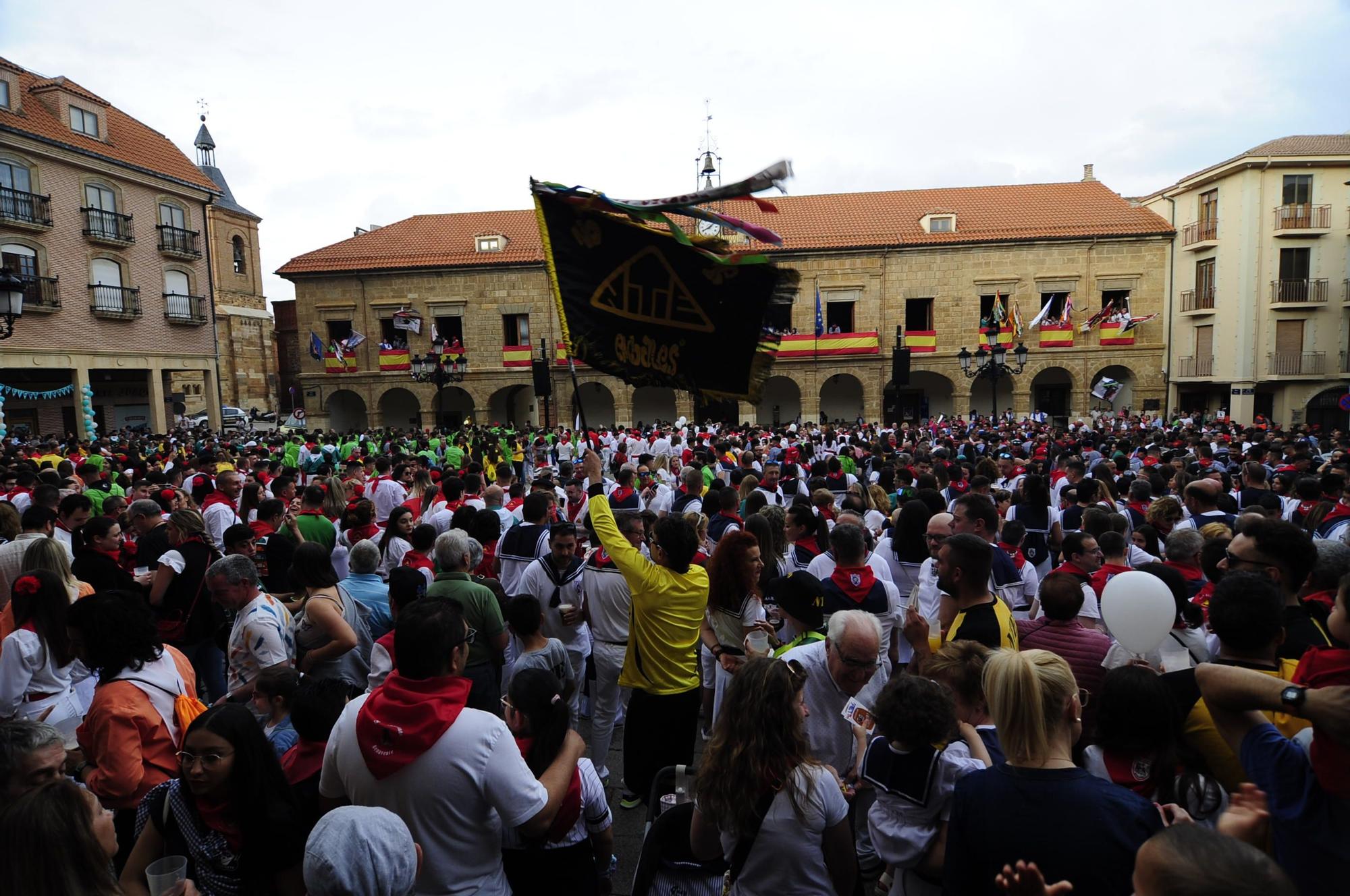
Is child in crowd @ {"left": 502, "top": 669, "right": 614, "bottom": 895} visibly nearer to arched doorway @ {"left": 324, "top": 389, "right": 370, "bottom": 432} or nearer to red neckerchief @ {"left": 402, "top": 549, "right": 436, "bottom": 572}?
red neckerchief @ {"left": 402, "top": 549, "right": 436, "bottom": 572}

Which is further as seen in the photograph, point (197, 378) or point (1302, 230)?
point (197, 378)

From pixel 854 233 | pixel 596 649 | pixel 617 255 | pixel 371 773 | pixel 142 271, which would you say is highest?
pixel 854 233

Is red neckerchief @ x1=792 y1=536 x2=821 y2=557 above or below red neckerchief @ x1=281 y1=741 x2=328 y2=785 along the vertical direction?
above

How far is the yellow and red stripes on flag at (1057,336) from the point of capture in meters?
27.8

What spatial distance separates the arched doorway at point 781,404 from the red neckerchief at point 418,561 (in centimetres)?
2649

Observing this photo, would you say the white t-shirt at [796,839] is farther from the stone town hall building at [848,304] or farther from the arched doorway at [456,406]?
the arched doorway at [456,406]

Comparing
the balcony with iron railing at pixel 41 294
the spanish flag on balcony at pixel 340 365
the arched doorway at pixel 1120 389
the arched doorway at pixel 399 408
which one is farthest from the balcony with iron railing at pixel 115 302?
the arched doorway at pixel 1120 389

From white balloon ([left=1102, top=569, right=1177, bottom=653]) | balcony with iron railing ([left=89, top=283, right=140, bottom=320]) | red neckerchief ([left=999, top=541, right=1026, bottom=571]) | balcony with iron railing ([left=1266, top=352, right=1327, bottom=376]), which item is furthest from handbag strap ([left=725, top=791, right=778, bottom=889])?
balcony with iron railing ([left=1266, top=352, right=1327, bottom=376])

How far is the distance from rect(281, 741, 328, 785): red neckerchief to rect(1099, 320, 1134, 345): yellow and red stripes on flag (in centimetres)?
3031

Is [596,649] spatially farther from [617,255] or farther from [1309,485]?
[1309,485]

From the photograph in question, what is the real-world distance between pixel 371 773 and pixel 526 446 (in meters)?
15.0

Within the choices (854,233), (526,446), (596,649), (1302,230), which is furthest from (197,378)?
(1302,230)

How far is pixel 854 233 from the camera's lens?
29.5 m

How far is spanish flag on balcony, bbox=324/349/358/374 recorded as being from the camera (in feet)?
97.3
